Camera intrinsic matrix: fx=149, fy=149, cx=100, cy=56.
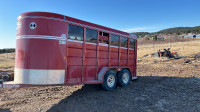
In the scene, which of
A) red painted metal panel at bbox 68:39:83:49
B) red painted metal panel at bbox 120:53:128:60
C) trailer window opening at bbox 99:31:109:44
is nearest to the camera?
red painted metal panel at bbox 68:39:83:49

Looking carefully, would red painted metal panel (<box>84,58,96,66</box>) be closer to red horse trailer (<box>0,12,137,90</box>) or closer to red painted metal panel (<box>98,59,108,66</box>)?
red horse trailer (<box>0,12,137,90</box>)

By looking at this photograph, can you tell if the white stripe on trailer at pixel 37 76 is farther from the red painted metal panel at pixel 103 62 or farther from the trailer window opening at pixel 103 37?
the trailer window opening at pixel 103 37

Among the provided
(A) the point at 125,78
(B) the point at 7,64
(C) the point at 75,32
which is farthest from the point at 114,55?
(B) the point at 7,64

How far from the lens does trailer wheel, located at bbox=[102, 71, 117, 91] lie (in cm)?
625

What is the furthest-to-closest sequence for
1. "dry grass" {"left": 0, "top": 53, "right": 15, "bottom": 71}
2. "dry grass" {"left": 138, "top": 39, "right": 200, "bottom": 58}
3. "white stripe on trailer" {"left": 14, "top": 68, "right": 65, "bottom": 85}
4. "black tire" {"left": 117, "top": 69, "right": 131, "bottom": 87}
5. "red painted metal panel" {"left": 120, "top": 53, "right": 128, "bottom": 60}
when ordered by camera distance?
1. "dry grass" {"left": 138, "top": 39, "right": 200, "bottom": 58}
2. "dry grass" {"left": 0, "top": 53, "right": 15, "bottom": 71}
3. "red painted metal panel" {"left": 120, "top": 53, "right": 128, "bottom": 60}
4. "black tire" {"left": 117, "top": 69, "right": 131, "bottom": 87}
5. "white stripe on trailer" {"left": 14, "top": 68, "right": 65, "bottom": 85}

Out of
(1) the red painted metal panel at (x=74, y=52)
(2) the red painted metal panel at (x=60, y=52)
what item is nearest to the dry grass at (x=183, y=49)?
(2) the red painted metal panel at (x=60, y=52)

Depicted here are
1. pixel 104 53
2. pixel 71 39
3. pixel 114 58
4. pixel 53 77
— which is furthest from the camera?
pixel 114 58

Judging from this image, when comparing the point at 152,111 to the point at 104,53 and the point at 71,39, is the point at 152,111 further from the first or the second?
the point at 71,39

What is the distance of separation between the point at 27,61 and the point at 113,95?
332 cm

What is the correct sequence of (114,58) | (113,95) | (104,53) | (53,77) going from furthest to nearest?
(114,58) → (104,53) → (113,95) → (53,77)

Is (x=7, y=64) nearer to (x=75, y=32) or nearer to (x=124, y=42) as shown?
(x=124, y=42)

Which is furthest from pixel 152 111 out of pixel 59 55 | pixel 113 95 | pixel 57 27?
pixel 57 27

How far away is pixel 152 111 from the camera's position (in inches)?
173

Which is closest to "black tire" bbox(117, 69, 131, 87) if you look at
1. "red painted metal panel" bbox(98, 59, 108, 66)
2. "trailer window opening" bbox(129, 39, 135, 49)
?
"red painted metal panel" bbox(98, 59, 108, 66)
